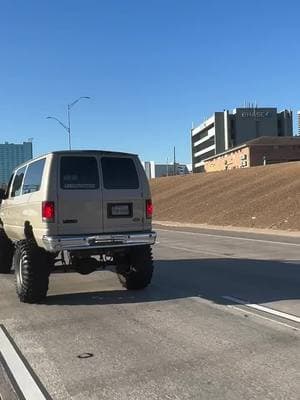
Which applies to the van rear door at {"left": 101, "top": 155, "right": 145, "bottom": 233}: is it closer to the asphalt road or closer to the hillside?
the asphalt road

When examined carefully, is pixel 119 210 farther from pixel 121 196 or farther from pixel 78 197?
pixel 78 197

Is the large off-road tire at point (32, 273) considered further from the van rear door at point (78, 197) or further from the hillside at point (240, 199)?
the hillside at point (240, 199)

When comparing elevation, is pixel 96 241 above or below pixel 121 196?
below

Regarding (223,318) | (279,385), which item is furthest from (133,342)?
(279,385)

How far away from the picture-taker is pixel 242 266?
14344 mm

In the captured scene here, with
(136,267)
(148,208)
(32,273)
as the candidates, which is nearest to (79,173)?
(148,208)

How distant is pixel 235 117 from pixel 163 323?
16643cm

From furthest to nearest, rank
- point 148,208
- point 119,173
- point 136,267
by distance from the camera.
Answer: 1. point 136,267
2. point 148,208
3. point 119,173

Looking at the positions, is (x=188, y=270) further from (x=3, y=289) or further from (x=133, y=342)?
(x=133, y=342)

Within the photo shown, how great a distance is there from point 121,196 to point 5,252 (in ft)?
15.3

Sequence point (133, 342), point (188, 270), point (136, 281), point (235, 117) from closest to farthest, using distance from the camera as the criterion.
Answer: point (133, 342) < point (136, 281) < point (188, 270) < point (235, 117)

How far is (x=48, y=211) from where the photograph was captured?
9.59 metres

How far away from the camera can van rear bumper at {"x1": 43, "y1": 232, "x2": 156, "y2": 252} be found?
9531mm

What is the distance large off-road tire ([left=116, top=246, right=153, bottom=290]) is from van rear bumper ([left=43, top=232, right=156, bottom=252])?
380mm
